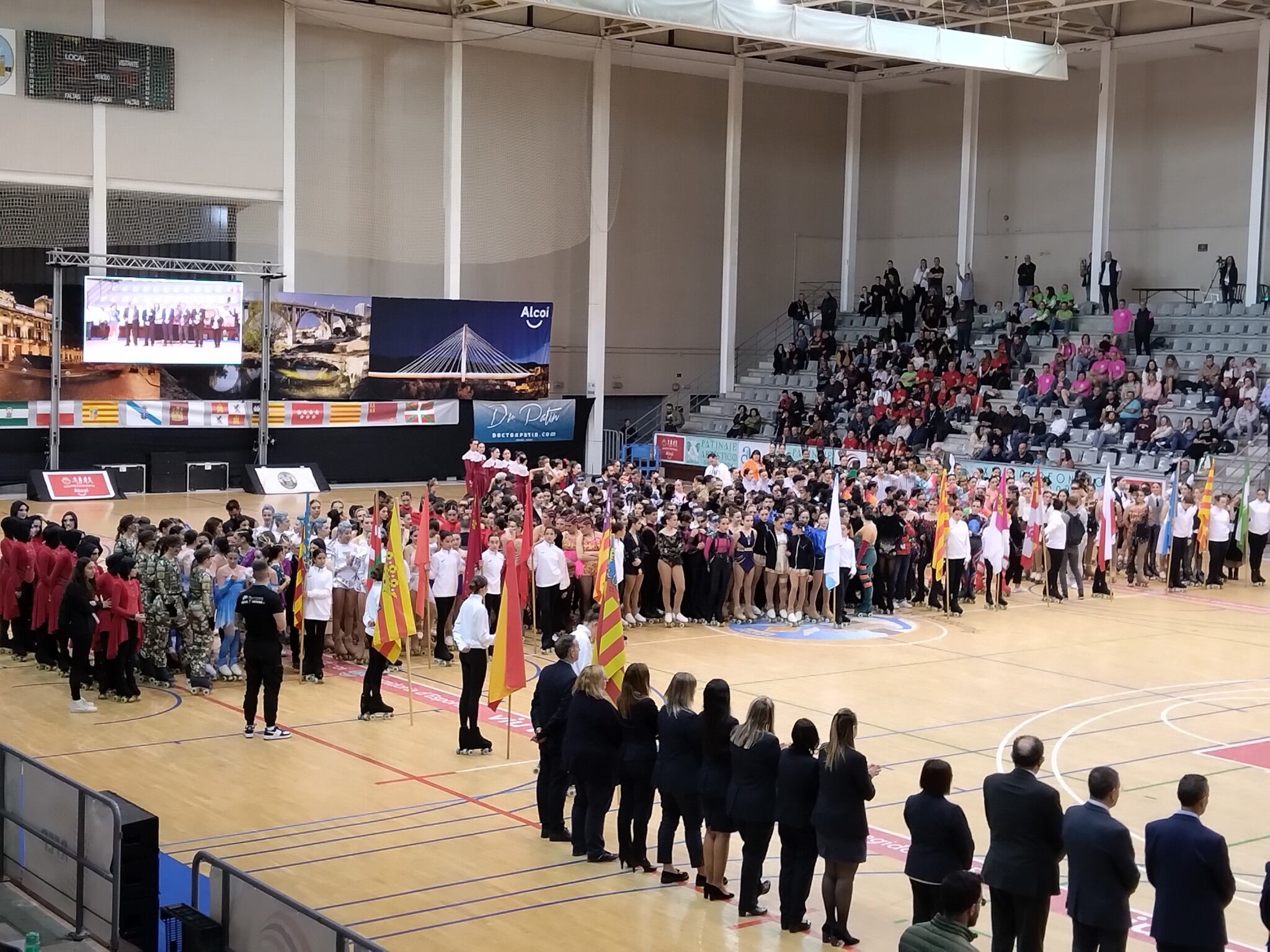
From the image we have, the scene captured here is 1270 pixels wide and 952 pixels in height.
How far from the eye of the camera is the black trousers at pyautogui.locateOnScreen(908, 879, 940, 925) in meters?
8.84

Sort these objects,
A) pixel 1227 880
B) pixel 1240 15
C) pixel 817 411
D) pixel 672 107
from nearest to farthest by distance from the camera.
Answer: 1. pixel 1227 880
2. pixel 1240 15
3. pixel 817 411
4. pixel 672 107

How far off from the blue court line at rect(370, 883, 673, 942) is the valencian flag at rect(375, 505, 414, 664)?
4922 mm

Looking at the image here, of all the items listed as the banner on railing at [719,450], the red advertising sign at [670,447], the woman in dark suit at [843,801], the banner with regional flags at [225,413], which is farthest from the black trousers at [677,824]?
the red advertising sign at [670,447]

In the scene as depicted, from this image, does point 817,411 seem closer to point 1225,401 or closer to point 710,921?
point 1225,401

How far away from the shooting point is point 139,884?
8.67m

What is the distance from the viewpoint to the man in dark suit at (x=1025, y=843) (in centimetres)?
847

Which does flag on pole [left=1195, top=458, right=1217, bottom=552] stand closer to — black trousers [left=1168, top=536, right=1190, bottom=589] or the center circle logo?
black trousers [left=1168, top=536, right=1190, bottom=589]

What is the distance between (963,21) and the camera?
35.4 m

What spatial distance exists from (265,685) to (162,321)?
19.5 meters

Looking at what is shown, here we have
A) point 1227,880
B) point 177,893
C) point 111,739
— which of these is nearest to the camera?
point 1227,880

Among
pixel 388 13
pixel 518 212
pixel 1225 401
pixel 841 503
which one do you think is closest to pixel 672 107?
pixel 518 212

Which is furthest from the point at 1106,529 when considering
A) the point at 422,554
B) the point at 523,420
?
the point at 523,420

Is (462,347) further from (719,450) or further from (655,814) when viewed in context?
(655,814)

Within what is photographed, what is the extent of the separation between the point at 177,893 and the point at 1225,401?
27104mm
